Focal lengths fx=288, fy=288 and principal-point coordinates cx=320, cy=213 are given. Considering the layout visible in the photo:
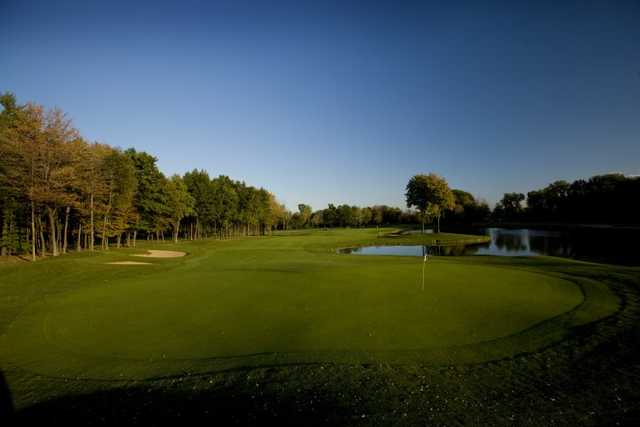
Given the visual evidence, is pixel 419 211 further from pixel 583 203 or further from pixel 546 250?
pixel 583 203

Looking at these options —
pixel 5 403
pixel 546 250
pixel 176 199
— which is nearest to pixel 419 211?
pixel 546 250

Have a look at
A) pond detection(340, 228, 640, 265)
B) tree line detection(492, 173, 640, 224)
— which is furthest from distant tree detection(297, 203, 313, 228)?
pond detection(340, 228, 640, 265)

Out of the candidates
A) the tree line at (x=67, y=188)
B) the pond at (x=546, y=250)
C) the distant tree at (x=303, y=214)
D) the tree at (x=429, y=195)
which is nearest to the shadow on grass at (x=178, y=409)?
the tree line at (x=67, y=188)

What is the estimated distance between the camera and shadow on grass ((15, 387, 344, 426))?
4.67m

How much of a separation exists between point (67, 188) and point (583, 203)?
145m

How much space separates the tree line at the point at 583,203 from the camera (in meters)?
90.0

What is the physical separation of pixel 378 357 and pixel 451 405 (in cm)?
197

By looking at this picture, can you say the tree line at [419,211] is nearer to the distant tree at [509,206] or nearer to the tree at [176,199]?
the distant tree at [509,206]

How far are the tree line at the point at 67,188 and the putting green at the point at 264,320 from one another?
17.5 metres

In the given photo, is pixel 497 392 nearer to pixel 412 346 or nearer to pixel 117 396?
pixel 412 346

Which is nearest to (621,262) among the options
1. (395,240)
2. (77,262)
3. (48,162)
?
(395,240)

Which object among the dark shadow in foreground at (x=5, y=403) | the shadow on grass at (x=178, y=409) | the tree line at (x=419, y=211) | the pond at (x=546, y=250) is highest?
the tree line at (x=419, y=211)

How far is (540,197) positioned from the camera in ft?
425

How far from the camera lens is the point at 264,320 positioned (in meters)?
9.28
